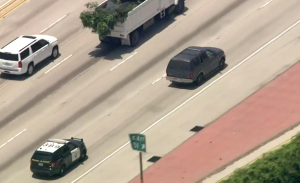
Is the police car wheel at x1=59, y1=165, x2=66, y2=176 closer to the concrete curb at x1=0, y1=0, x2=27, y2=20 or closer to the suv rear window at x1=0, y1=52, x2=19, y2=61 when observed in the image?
the suv rear window at x1=0, y1=52, x2=19, y2=61

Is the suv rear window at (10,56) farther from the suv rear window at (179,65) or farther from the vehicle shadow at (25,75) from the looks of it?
the suv rear window at (179,65)

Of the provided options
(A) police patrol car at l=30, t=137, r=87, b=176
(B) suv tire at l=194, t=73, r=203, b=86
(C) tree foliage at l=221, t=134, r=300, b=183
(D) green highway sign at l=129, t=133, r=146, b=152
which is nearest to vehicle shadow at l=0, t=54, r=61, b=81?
(B) suv tire at l=194, t=73, r=203, b=86

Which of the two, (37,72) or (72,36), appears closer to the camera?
(37,72)

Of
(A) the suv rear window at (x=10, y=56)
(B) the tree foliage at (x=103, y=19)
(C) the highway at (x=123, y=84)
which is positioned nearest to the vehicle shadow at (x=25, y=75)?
(C) the highway at (x=123, y=84)

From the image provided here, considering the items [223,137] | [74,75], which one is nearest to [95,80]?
[74,75]

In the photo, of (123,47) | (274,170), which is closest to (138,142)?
(274,170)

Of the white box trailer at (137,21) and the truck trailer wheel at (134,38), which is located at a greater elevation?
the white box trailer at (137,21)

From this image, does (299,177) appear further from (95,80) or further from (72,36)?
(72,36)

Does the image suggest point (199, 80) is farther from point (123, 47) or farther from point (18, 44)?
point (18, 44)
